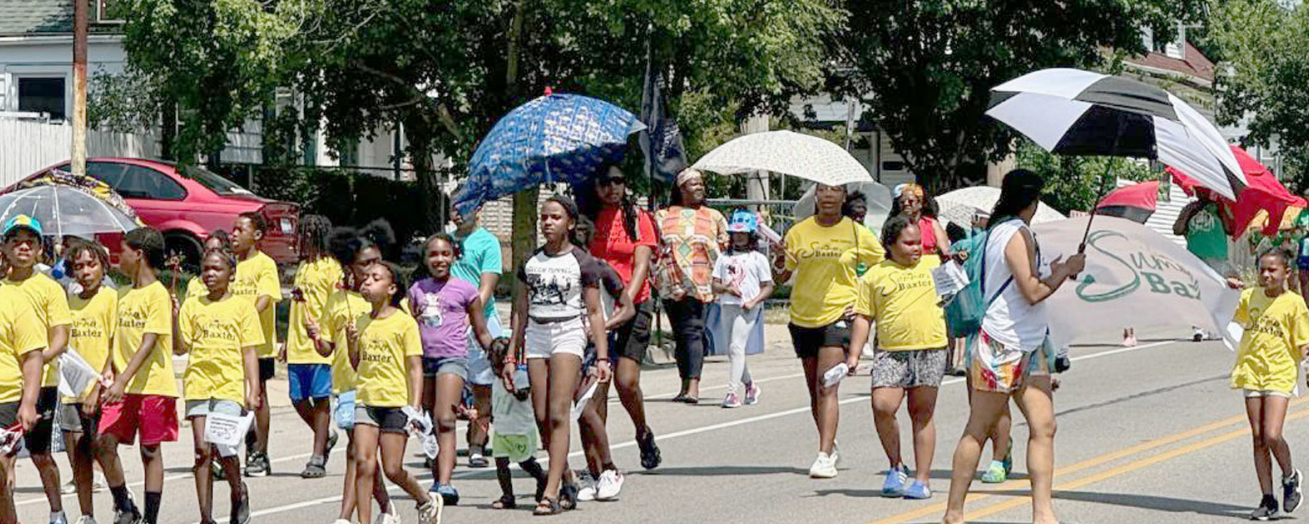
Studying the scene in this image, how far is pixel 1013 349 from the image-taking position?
350 inches

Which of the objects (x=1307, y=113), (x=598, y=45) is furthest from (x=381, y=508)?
(x=1307, y=113)

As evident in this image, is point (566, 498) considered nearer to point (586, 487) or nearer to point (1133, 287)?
A: point (586, 487)

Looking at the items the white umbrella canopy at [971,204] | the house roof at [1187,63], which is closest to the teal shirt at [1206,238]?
the white umbrella canopy at [971,204]

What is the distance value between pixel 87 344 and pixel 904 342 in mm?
4338

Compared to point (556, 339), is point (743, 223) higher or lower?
higher

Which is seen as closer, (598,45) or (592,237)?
(592,237)

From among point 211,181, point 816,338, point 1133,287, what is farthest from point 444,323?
point 211,181

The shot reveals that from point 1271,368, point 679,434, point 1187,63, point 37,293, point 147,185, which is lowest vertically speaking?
point 679,434

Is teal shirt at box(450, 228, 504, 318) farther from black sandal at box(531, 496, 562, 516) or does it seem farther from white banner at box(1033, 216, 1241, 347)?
white banner at box(1033, 216, 1241, 347)

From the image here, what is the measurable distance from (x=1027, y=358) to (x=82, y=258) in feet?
15.3

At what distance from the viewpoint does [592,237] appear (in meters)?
10.8

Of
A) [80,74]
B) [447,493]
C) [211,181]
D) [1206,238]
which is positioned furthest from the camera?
[211,181]

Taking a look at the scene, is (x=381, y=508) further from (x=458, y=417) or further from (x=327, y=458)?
(x=327, y=458)

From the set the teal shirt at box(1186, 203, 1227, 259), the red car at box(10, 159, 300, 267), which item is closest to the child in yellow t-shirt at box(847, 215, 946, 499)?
the teal shirt at box(1186, 203, 1227, 259)
